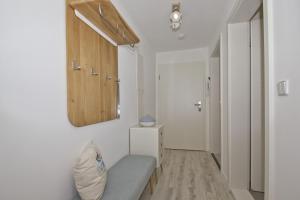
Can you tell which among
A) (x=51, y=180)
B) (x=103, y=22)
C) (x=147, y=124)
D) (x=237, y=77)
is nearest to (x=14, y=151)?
(x=51, y=180)

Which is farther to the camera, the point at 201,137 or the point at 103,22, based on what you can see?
the point at 201,137

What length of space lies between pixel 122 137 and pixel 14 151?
133cm

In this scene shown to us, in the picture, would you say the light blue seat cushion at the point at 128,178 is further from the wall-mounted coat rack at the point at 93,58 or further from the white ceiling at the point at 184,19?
the white ceiling at the point at 184,19

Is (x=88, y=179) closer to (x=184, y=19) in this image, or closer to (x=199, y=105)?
(x=184, y=19)

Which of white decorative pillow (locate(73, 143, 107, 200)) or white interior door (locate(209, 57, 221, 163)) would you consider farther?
white interior door (locate(209, 57, 221, 163))

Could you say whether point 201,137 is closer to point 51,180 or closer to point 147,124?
point 147,124

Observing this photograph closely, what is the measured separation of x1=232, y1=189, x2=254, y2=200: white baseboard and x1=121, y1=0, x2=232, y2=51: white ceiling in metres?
2.22

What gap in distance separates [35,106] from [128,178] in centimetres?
95

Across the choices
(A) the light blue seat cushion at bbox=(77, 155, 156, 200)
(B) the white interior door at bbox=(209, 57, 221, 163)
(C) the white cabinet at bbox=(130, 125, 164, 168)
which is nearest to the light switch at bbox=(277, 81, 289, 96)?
(A) the light blue seat cushion at bbox=(77, 155, 156, 200)

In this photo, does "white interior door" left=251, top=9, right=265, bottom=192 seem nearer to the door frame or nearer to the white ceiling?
the white ceiling

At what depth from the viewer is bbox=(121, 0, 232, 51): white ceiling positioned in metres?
1.98

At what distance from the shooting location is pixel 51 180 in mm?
1027

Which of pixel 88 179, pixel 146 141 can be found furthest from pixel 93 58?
pixel 146 141

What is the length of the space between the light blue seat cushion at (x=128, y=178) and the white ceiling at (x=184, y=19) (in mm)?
1896
